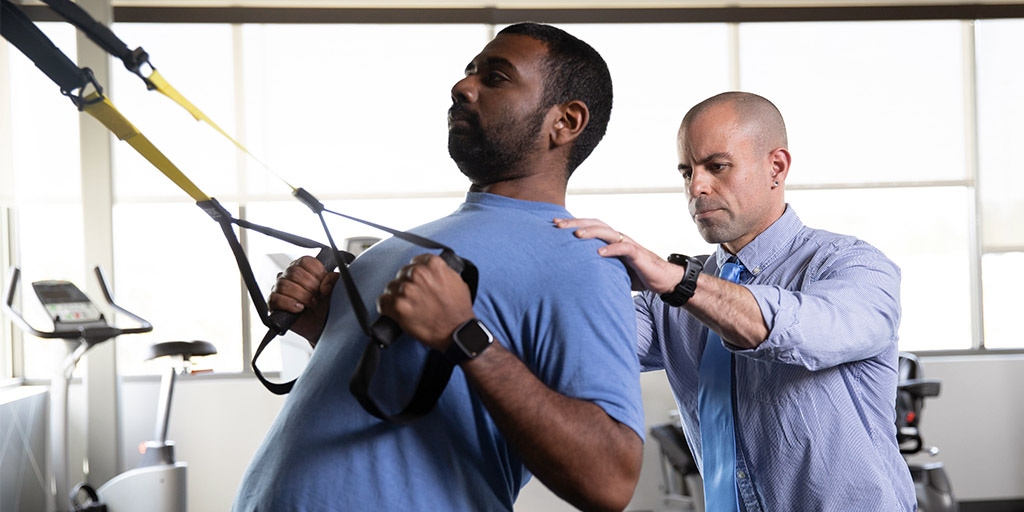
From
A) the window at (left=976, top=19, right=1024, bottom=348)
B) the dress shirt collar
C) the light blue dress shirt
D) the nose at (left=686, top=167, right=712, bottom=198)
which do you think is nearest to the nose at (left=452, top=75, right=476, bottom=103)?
the light blue dress shirt

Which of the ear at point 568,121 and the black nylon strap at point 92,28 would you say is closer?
the black nylon strap at point 92,28

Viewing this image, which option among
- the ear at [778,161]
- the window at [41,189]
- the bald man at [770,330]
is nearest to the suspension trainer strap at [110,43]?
the bald man at [770,330]

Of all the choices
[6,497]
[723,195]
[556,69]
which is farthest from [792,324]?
[6,497]

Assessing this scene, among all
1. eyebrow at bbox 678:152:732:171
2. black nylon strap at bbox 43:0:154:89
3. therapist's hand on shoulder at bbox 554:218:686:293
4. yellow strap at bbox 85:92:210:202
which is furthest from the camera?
eyebrow at bbox 678:152:732:171

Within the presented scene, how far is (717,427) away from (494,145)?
0.75m

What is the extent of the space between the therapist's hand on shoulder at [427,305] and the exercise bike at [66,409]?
306 cm

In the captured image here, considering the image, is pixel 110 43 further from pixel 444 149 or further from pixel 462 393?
pixel 444 149

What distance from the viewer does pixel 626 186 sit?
5.20m

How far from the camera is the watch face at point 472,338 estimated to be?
0.85 m

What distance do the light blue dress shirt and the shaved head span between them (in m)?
0.22

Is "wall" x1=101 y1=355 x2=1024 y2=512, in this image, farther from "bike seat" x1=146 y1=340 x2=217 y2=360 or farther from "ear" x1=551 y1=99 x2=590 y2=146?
"ear" x1=551 y1=99 x2=590 y2=146

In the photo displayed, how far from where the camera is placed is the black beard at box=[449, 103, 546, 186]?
115cm

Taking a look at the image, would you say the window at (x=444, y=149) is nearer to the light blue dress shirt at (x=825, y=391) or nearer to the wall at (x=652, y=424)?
the wall at (x=652, y=424)

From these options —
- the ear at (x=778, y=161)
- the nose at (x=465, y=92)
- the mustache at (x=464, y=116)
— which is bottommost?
the ear at (x=778, y=161)
